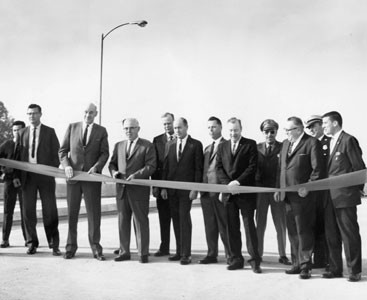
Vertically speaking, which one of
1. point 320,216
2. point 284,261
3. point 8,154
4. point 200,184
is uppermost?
point 8,154

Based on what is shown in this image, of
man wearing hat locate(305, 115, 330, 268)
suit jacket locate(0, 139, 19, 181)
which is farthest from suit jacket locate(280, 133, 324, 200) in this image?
suit jacket locate(0, 139, 19, 181)

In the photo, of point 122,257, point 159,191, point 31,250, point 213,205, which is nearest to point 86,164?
point 159,191

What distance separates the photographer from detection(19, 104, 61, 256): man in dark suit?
745 cm

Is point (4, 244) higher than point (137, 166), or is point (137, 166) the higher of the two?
point (137, 166)

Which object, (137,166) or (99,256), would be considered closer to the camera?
(99,256)

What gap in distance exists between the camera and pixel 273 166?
734 cm

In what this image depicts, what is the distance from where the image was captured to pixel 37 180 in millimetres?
7496

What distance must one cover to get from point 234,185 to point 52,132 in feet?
10.4

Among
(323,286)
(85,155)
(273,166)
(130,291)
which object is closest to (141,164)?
(85,155)

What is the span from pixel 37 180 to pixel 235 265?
336cm

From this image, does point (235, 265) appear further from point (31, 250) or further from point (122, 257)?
point (31, 250)

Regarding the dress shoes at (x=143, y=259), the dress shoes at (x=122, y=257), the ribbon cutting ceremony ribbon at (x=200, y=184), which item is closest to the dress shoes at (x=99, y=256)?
the dress shoes at (x=122, y=257)

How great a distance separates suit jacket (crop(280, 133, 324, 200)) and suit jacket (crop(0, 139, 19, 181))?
4464mm

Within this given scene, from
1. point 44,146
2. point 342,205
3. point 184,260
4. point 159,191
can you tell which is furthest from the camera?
point 44,146
